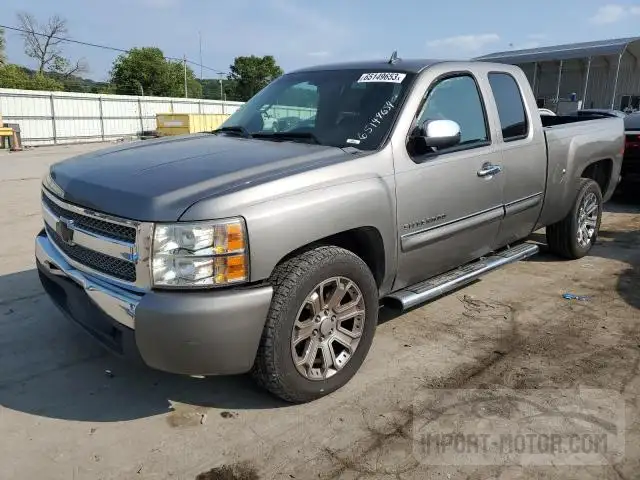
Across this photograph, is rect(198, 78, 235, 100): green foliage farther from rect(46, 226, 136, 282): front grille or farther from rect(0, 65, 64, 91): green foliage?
rect(46, 226, 136, 282): front grille

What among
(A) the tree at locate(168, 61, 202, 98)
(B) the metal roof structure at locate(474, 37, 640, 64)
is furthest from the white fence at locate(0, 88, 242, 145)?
(A) the tree at locate(168, 61, 202, 98)

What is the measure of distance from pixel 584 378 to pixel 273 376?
1.95 m

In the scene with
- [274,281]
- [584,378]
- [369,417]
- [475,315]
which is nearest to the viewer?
[274,281]

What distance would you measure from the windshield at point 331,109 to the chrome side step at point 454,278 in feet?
3.20

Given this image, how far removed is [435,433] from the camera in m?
2.79

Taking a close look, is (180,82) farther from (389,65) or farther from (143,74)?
(389,65)

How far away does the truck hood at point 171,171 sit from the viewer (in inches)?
101

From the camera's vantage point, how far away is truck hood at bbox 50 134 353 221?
256 centimetres

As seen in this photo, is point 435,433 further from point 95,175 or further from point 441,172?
point 95,175

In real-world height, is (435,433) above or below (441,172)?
below

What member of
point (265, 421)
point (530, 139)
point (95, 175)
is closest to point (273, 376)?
point (265, 421)

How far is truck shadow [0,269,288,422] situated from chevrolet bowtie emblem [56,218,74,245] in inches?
20.4

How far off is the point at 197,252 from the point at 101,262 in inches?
24.8

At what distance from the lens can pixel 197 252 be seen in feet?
8.21
